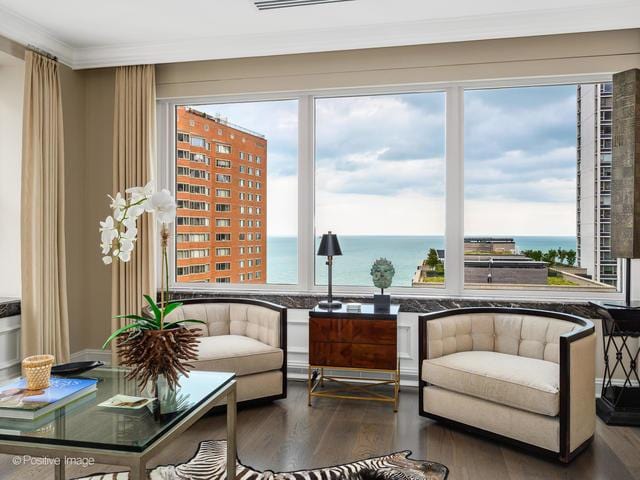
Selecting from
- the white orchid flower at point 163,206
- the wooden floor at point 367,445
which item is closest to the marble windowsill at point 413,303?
the wooden floor at point 367,445

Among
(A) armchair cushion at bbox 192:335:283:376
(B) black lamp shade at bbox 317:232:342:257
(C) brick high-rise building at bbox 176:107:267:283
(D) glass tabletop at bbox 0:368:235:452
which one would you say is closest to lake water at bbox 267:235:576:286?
(C) brick high-rise building at bbox 176:107:267:283

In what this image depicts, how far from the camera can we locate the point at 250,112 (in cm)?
447

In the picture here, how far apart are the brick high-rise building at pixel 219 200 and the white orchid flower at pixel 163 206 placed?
2378 mm

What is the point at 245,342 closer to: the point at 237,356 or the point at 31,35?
the point at 237,356

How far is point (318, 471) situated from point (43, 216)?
2909 mm

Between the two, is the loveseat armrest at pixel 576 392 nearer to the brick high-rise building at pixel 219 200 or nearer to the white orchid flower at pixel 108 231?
the white orchid flower at pixel 108 231

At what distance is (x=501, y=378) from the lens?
2.79 m

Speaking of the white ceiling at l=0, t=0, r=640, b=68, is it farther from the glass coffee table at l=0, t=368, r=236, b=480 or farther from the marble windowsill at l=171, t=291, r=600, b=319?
the glass coffee table at l=0, t=368, r=236, b=480

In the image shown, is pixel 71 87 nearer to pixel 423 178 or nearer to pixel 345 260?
pixel 345 260

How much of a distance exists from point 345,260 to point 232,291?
41.1 inches

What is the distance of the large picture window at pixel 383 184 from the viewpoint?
13.6 feet

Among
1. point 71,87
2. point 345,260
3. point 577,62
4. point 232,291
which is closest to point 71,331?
point 232,291

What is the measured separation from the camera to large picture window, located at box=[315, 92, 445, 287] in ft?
13.6

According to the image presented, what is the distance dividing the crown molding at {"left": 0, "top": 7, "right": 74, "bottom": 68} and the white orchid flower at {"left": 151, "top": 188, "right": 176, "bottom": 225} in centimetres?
263
